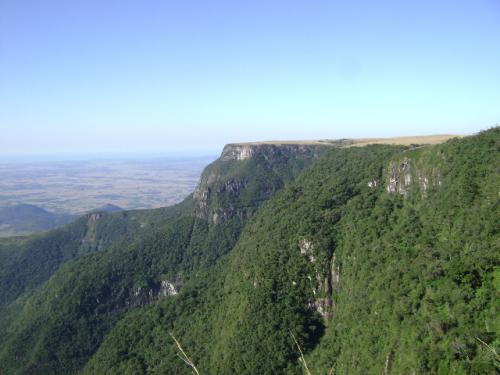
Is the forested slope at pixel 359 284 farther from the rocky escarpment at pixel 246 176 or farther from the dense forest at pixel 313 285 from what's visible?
the rocky escarpment at pixel 246 176

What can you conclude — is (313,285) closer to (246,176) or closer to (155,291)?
(155,291)

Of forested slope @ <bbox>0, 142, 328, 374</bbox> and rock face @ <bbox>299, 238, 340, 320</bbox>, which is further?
forested slope @ <bbox>0, 142, 328, 374</bbox>

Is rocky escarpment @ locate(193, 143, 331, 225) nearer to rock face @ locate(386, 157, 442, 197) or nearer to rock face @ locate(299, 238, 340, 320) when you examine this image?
rock face @ locate(299, 238, 340, 320)

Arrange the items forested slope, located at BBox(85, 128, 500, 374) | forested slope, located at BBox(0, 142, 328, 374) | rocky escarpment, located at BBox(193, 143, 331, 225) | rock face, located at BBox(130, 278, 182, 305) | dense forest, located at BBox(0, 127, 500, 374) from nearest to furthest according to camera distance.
Answer: forested slope, located at BBox(85, 128, 500, 374)
dense forest, located at BBox(0, 127, 500, 374)
forested slope, located at BBox(0, 142, 328, 374)
rock face, located at BBox(130, 278, 182, 305)
rocky escarpment, located at BBox(193, 143, 331, 225)

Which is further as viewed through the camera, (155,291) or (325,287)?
(155,291)

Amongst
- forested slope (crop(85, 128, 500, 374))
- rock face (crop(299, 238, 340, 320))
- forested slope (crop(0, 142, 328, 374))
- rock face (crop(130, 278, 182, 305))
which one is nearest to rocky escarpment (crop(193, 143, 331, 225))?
forested slope (crop(0, 142, 328, 374))

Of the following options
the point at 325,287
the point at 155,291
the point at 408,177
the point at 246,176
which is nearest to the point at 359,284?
the point at 325,287

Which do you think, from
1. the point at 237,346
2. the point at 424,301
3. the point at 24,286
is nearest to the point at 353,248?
the point at 424,301

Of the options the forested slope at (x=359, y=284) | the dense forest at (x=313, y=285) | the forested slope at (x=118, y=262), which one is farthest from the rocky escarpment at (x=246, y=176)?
the forested slope at (x=359, y=284)
